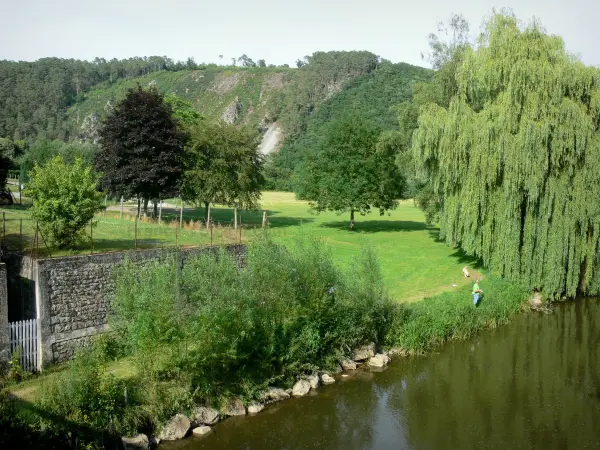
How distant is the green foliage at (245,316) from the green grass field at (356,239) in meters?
1.96

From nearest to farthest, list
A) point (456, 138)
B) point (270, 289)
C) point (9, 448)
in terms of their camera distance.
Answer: point (9, 448)
point (270, 289)
point (456, 138)

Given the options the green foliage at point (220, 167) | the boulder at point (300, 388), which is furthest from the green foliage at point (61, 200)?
the green foliage at point (220, 167)

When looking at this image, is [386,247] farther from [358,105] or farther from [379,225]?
[358,105]

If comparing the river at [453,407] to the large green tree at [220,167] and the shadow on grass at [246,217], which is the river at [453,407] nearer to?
the large green tree at [220,167]

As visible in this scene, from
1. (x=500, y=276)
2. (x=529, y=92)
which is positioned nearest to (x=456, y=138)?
(x=529, y=92)

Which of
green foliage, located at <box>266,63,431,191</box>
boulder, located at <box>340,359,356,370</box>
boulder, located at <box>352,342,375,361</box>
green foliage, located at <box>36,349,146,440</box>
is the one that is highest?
green foliage, located at <box>266,63,431,191</box>

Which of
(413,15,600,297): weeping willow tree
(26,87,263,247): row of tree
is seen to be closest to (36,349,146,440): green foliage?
(413,15,600,297): weeping willow tree

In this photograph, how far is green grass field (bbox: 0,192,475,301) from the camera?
71.7 feet

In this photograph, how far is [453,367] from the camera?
19.4m

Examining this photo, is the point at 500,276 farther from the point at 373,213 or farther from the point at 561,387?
the point at 373,213

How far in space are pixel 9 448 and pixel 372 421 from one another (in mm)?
9083

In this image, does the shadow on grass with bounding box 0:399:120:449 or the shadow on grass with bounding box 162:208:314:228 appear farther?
the shadow on grass with bounding box 162:208:314:228

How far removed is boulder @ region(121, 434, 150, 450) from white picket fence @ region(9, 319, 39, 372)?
4.14 m

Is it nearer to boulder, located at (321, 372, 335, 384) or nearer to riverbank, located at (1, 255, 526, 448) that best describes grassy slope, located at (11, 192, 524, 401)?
riverbank, located at (1, 255, 526, 448)
